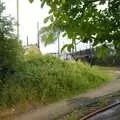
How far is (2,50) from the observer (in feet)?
66.7

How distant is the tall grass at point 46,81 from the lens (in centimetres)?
2086

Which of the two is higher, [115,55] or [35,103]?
[115,55]

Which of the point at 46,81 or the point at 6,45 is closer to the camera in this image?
the point at 6,45

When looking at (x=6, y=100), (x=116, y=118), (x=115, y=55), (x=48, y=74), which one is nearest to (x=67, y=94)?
(x=48, y=74)

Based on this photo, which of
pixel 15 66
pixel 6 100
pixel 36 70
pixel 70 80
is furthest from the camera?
pixel 70 80

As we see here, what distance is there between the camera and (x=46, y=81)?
77.0 feet

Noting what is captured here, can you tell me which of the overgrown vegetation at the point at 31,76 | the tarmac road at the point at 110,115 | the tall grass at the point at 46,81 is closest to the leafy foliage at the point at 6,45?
the overgrown vegetation at the point at 31,76

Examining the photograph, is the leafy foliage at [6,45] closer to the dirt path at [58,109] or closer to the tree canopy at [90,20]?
the dirt path at [58,109]

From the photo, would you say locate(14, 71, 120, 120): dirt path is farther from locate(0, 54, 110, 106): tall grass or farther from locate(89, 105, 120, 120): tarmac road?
locate(89, 105, 120, 120): tarmac road

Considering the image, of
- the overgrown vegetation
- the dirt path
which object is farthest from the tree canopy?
the overgrown vegetation

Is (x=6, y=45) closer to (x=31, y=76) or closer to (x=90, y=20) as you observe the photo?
(x=31, y=76)

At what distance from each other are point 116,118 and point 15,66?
680 centimetres

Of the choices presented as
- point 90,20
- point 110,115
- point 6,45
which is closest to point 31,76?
point 6,45

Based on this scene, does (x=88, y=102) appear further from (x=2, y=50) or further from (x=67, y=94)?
(x=2, y=50)
